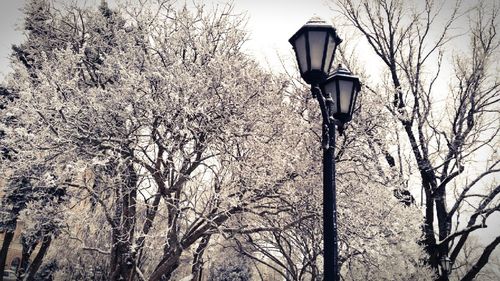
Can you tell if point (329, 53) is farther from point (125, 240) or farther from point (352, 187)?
point (125, 240)

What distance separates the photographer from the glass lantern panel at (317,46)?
3572 millimetres

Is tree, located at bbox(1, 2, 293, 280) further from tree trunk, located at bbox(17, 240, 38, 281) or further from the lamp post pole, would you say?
tree trunk, located at bbox(17, 240, 38, 281)

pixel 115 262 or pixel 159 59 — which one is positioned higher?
pixel 159 59

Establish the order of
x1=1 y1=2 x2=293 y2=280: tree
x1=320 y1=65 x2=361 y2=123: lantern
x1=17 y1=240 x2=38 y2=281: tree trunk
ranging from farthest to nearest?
x1=17 y1=240 x2=38 y2=281: tree trunk → x1=1 y1=2 x2=293 y2=280: tree → x1=320 y1=65 x2=361 y2=123: lantern

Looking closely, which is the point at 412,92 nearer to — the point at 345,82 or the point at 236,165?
the point at 236,165

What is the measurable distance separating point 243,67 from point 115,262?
6.44 m

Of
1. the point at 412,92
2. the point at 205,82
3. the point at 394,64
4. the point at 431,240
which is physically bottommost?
the point at 431,240

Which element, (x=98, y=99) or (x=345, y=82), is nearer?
(x=345, y=82)

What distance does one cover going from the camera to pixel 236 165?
7.67 m

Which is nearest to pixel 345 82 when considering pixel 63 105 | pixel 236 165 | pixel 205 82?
pixel 236 165

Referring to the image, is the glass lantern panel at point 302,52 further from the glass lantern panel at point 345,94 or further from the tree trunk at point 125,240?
the tree trunk at point 125,240

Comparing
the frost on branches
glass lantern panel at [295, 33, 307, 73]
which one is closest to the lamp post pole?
glass lantern panel at [295, 33, 307, 73]

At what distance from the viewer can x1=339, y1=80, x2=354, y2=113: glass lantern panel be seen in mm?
3832

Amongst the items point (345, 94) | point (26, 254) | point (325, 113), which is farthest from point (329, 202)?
point (26, 254)
